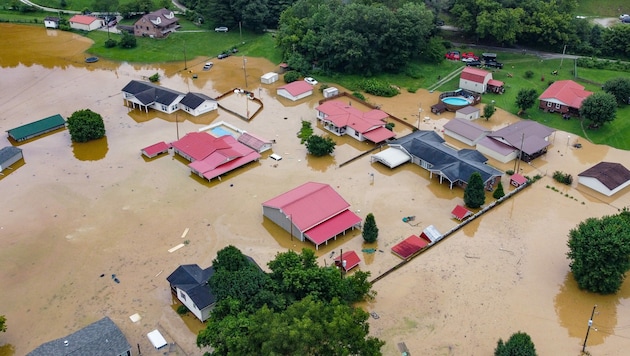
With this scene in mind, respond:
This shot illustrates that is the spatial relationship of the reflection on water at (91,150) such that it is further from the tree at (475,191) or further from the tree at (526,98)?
the tree at (526,98)

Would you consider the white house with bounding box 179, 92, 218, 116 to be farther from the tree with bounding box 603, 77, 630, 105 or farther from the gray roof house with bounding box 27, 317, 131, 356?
the tree with bounding box 603, 77, 630, 105

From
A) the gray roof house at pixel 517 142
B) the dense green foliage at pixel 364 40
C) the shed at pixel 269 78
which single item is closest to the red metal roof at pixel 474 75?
the dense green foliage at pixel 364 40

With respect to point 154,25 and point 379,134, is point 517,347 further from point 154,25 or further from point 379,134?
point 154,25

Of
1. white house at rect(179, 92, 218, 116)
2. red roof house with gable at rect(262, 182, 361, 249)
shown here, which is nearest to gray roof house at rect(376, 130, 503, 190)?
red roof house with gable at rect(262, 182, 361, 249)

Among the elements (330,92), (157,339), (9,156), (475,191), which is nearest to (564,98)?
(475,191)

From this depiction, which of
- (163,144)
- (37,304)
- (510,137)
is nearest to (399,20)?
(510,137)
